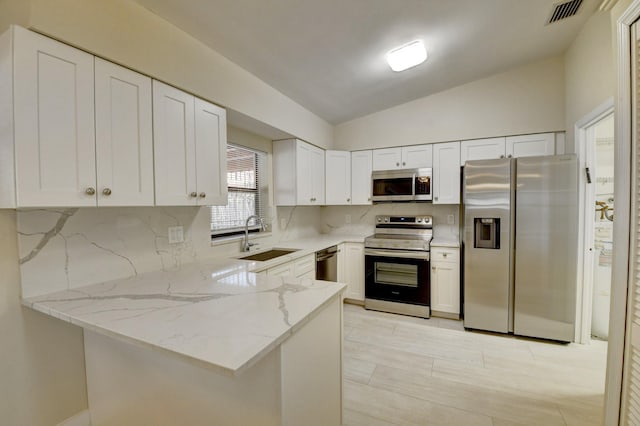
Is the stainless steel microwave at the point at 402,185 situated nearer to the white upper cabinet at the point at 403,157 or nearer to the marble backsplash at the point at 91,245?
the white upper cabinet at the point at 403,157

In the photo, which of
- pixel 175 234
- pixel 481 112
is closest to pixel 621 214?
pixel 481 112

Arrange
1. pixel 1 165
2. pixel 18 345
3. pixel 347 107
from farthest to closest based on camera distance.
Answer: pixel 347 107
pixel 18 345
pixel 1 165

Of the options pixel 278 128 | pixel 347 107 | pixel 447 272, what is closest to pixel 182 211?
pixel 278 128

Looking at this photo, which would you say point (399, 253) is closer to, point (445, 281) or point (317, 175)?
point (445, 281)

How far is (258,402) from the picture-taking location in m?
1.09

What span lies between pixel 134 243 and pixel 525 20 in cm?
346

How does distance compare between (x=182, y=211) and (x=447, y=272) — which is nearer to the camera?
(x=182, y=211)

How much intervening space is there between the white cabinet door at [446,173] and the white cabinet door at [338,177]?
45.1 inches

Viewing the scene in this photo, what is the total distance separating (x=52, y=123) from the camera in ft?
4.06

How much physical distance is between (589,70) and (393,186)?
2065 millimetres

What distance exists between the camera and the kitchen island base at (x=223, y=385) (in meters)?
1.08

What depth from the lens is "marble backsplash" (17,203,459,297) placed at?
56.1 inches

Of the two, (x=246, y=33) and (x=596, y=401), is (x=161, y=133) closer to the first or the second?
(x=246, y=33)

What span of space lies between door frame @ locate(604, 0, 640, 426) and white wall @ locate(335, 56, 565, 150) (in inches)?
77.5
